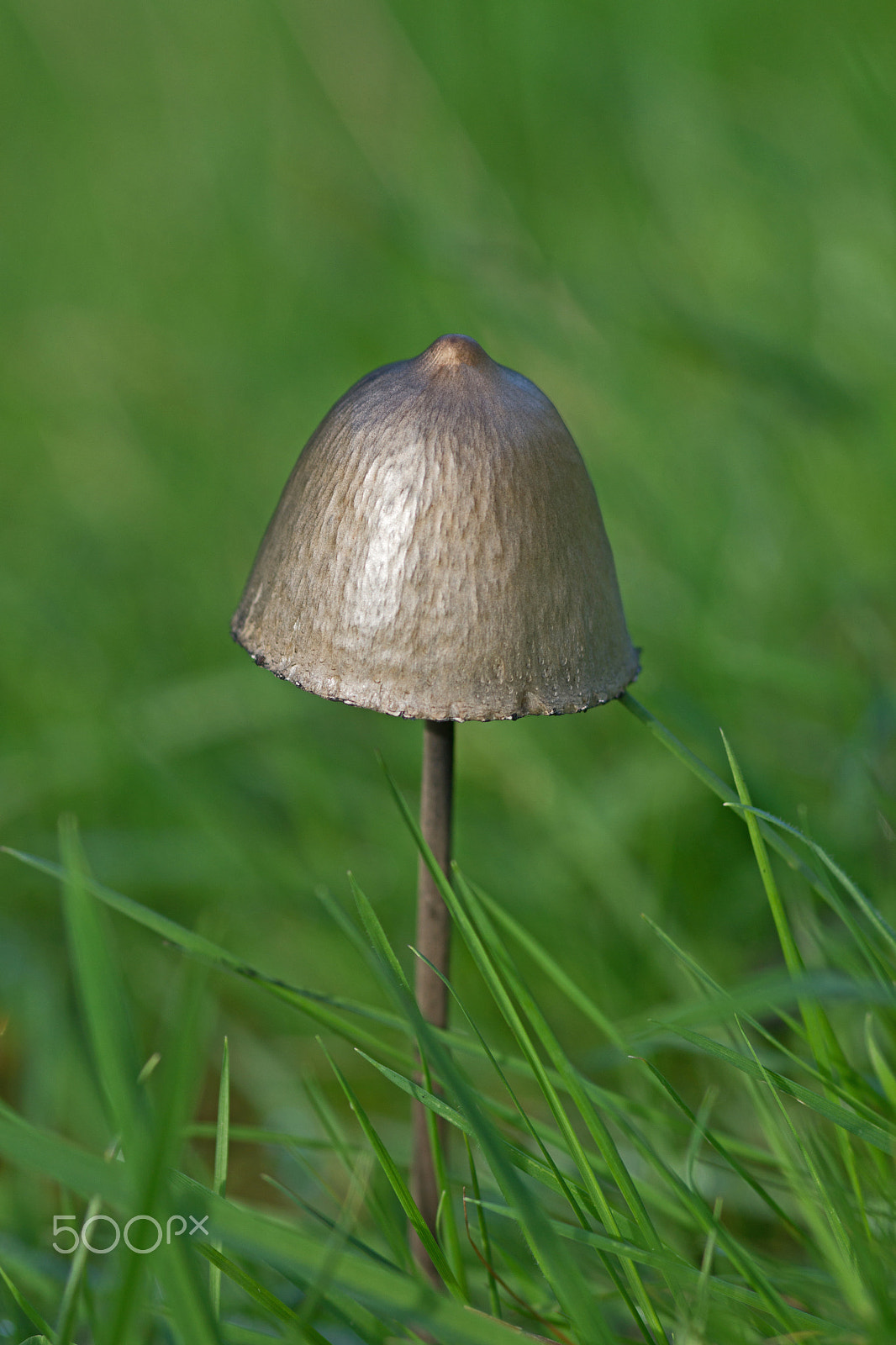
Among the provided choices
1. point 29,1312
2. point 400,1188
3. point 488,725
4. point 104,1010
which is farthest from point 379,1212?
point 488,725

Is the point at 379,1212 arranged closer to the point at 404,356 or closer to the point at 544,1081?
the point at 544,1081

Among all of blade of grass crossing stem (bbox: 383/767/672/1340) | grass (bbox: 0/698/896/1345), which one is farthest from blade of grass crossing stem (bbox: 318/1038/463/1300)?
blade of grass crossing stem (bbox: 383/767/672/1340)

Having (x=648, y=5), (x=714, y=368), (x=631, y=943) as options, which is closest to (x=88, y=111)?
(x=648, y=5)

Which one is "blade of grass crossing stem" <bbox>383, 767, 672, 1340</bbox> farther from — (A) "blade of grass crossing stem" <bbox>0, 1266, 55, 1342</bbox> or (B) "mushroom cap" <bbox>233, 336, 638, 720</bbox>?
(A) "blade of grass crossing stem" <bbox>0, 1266, 55, 1342</bbox>

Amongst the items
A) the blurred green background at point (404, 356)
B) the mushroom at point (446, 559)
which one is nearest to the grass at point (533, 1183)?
the mushroom at point (446, 559)

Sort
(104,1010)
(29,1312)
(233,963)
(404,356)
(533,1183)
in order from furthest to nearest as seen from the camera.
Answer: (404,356)
(533,1183)
(233,963)
(29,1312)
(104,1010)

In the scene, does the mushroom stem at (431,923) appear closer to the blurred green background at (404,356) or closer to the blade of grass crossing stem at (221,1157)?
the blade of grass crossing stem at (221,1157)

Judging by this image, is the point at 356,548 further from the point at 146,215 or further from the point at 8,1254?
the point at 146,215
